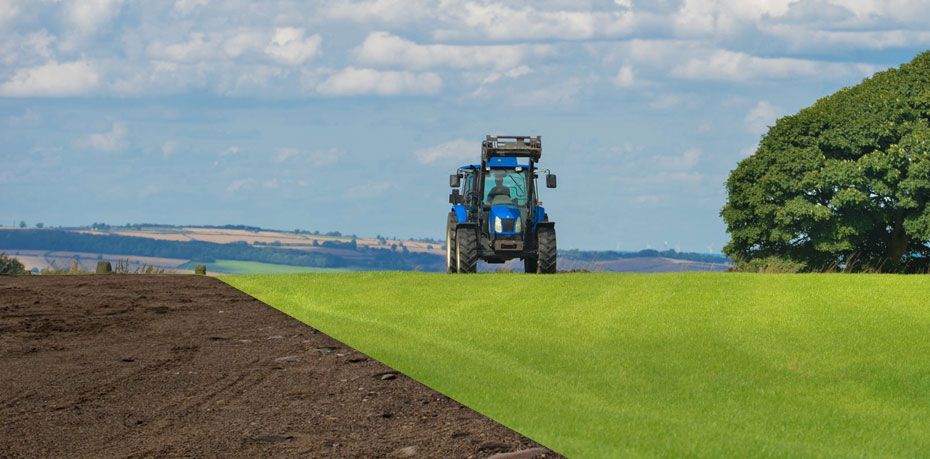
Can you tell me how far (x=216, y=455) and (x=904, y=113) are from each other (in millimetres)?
42791

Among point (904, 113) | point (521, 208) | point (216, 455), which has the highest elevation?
point (904, 113)

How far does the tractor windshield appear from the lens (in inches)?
1172

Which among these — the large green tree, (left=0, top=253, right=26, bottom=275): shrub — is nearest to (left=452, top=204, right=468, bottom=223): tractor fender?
(left=0, top=253, right=26, bottom=275): shrub

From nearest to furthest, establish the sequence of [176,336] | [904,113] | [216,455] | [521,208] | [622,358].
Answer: [216,455]
[622,358]
[176,336]
[521,208]
[904,113]

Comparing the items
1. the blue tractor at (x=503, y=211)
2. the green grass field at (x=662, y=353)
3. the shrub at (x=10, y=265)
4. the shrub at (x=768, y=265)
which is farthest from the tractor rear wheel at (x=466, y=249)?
the shrub at (x=10, y=265)

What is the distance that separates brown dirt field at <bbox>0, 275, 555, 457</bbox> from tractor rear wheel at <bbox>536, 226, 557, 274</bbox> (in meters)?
10.5

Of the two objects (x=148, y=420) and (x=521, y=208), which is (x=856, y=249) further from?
(x=148, y=420)

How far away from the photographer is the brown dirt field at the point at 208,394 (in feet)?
34.6

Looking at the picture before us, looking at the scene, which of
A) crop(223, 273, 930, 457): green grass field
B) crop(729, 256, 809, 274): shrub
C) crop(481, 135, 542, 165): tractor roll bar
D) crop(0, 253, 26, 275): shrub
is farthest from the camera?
crop(729, 256, 809, 274): shrub

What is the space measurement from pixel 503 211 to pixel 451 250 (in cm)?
237

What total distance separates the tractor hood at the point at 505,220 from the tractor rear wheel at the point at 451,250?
146 centimetres

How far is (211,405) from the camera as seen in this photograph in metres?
12.4

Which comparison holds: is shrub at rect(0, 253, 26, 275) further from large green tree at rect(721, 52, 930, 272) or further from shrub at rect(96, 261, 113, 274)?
large green tree at rect(721, 52, 930, 272)

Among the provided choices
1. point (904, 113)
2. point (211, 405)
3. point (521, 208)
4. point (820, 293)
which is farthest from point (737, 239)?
point (211, 405)
